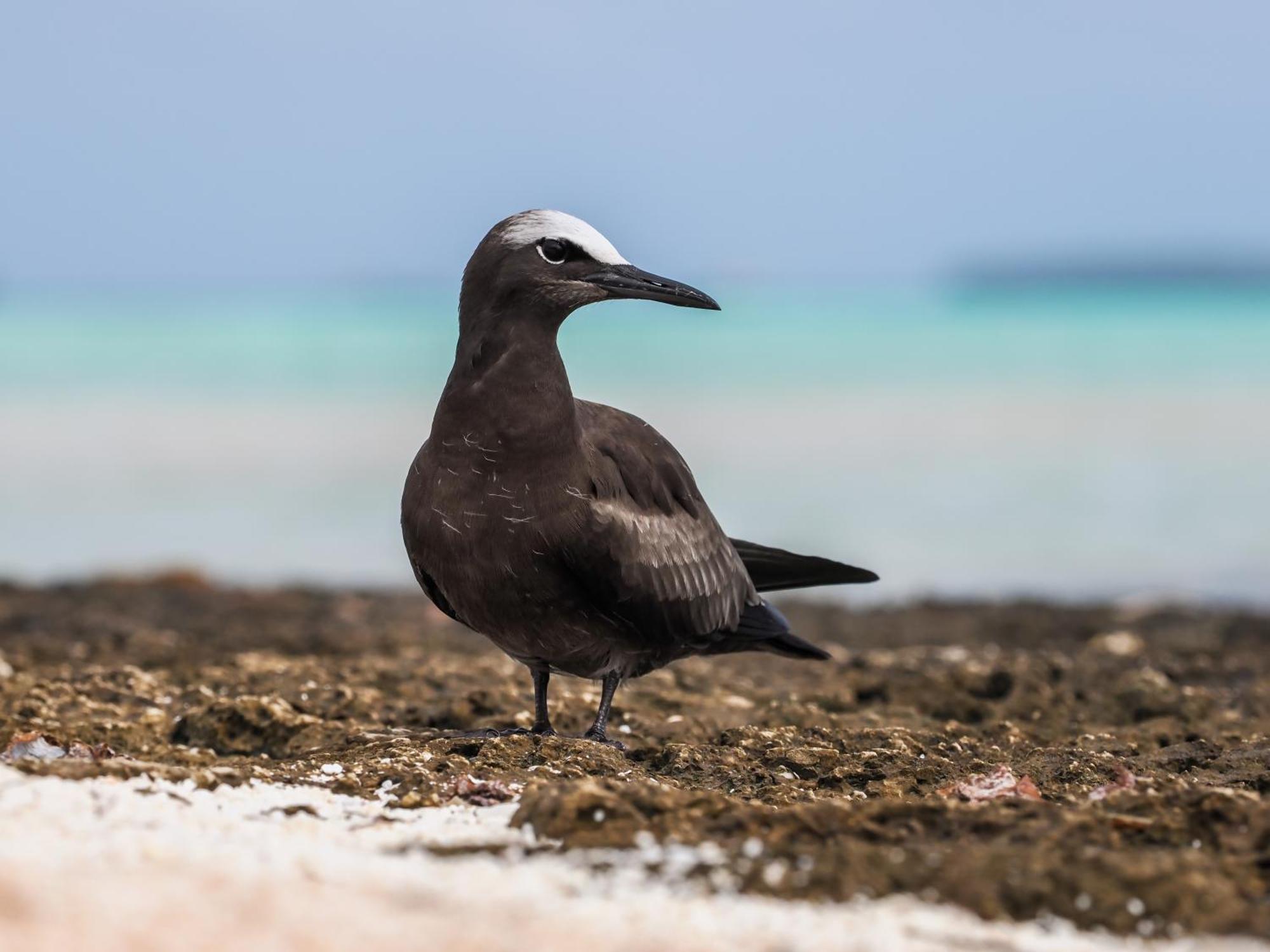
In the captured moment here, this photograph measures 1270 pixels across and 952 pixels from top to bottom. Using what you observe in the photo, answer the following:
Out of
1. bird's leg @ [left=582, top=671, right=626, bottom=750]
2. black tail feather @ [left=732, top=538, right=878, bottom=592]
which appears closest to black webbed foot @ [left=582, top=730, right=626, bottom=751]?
bird's leg @ [left=582, top=671, right=626, bottom=750]

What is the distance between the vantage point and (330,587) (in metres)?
15.5

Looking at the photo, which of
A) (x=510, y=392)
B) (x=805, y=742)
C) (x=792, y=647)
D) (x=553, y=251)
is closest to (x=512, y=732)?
(x=805, y=742)

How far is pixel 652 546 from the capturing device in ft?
20.4

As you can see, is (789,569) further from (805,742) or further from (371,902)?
(371,902)

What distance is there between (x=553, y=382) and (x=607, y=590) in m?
0.78

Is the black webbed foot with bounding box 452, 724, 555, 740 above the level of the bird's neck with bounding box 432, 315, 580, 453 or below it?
below

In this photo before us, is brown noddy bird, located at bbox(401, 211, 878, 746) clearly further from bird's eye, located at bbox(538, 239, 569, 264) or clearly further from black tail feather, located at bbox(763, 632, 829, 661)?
black tail feather, located at bbox(763, 632, 829, 661)

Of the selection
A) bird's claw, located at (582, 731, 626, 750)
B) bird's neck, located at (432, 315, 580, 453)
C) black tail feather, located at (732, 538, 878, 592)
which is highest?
bird's neck, located at (432, 315, 580, 453)

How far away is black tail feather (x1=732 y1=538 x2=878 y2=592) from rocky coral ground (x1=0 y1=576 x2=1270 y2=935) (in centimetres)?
58

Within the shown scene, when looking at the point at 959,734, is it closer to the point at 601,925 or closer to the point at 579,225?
the point at 579,225

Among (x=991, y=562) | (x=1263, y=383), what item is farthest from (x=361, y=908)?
(x=1263, y=383)

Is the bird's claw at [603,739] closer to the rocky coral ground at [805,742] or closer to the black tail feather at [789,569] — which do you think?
the rocky coral ground at [805,742]

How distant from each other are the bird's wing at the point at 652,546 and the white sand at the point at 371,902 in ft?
5.94

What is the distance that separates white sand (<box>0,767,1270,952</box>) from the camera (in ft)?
10.8
